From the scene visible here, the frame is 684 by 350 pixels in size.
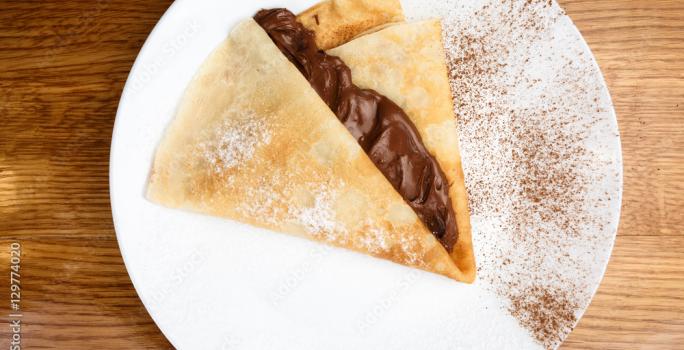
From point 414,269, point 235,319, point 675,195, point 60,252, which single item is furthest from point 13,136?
point 675,195

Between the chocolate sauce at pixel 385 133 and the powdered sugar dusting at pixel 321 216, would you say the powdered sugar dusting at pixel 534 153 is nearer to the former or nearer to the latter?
the chocolate sauce at pixel 385 133

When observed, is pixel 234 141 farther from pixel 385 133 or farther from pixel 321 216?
pixel 385 133

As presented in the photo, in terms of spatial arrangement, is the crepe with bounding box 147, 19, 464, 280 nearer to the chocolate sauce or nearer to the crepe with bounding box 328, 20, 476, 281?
the chocolate sauce

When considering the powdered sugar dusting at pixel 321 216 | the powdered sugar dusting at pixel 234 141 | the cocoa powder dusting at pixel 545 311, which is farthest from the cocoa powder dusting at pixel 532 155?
the powdered sugar dusting at pixel 234 141

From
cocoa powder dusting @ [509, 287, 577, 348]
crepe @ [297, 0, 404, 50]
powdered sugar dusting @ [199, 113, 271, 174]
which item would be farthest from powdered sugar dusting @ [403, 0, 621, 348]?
powdered sugar dusting @ [199, 113, 271, 174]

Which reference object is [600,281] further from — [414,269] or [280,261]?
[280,261]

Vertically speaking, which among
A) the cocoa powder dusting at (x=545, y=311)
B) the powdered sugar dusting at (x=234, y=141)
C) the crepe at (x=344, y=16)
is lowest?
the cocoa powder dusting at (x=545, y=311)
